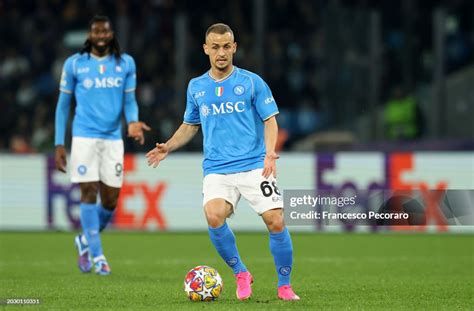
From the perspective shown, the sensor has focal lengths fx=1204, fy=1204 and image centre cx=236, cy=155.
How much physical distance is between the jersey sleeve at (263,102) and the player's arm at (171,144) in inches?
23.4

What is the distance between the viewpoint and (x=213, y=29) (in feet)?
27.5

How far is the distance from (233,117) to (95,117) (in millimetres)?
2929

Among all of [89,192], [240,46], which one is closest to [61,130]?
[89,192]

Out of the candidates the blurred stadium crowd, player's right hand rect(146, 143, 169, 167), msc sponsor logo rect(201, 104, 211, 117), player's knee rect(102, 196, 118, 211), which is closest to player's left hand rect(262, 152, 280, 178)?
msc sponsor logo rect(201, 104, 211, 117)

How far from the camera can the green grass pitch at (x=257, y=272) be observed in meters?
8.41

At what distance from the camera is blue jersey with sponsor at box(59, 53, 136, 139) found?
11.1 metres

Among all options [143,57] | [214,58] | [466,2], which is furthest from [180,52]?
[214,58]

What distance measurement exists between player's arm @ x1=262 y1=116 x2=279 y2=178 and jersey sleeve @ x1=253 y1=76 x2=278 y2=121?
0.15 ft

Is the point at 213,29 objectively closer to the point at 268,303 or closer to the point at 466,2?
the point at 268,303

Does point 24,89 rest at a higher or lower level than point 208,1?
lower

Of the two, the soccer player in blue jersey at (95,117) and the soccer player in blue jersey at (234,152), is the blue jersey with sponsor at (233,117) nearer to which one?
the soccer player in blue jersey at (234,152)

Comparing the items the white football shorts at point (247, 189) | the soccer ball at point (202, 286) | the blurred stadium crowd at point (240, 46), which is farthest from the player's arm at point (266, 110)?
the blurred stadium crowd at point (240, 46)

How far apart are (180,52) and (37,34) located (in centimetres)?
301

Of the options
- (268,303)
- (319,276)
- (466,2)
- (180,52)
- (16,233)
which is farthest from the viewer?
(466,2)
